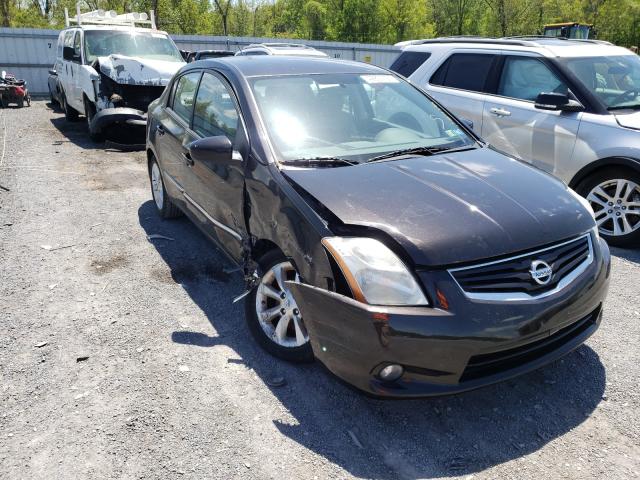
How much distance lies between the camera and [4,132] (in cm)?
1052

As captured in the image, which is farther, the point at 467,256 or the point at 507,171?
the point at 507,171

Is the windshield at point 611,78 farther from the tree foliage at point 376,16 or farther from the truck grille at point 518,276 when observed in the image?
the tree foliage at point 376,16

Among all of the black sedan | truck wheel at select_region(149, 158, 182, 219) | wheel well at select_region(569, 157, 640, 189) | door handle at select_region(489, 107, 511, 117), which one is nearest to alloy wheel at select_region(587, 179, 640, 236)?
wheel well at select_region(569, 157, 640, 189)

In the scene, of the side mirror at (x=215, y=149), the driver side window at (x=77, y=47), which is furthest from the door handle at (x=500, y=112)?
the driver side window at (x=77, y=47)

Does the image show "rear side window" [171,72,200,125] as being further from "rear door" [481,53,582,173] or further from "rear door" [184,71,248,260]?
"rear door" [481,53,582,173]

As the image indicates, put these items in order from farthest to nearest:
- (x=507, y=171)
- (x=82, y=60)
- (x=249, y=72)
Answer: (x=82, y=60)
(x=249, y=72)
(x=507, y=171)

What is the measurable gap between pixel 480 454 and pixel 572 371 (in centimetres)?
100

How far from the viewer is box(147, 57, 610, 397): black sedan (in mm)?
2426

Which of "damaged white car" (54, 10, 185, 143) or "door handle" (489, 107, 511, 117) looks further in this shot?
"damaged white car" (54, 10, 185, 143)

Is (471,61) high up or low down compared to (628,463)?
up

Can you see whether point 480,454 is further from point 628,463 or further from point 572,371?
point 572,371

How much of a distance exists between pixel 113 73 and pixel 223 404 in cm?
796

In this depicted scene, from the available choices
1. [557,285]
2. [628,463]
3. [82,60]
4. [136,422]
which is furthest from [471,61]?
[82,60]

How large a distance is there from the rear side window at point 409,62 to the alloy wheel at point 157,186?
3.48 metres
